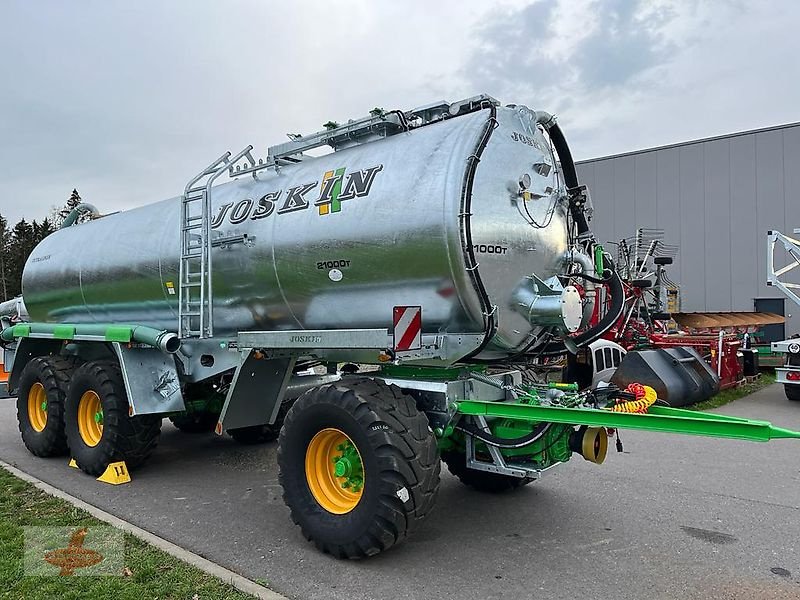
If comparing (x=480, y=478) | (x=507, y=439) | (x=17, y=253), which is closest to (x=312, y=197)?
(x=507, y=439)

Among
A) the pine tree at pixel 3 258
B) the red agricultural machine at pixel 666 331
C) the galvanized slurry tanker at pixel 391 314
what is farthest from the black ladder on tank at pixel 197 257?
the pine tree at pixel 3 258

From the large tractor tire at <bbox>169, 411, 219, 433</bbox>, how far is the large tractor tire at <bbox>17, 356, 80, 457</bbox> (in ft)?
5.40

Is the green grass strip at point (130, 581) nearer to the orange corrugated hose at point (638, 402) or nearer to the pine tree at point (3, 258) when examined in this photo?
the orange corrugated hose at point (638, 402)

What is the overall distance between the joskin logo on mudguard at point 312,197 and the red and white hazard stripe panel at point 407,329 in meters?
1.04

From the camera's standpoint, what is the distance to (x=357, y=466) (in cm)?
467

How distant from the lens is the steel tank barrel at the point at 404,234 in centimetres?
454

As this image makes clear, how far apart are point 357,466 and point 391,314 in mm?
1110

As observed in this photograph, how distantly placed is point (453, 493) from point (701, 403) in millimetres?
7135

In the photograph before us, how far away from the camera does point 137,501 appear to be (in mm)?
6066

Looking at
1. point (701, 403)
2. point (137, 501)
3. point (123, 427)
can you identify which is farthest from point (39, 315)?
point (701, 403)

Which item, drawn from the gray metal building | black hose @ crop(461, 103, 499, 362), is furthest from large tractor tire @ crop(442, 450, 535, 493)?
the gray metal building

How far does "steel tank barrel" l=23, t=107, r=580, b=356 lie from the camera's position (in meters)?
4.54

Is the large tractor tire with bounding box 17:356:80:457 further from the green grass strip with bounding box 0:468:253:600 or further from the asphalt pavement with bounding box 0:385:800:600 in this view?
the green grass strip with bounding box 0:468:253:600

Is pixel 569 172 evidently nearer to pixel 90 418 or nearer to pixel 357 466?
pixel 357 466
